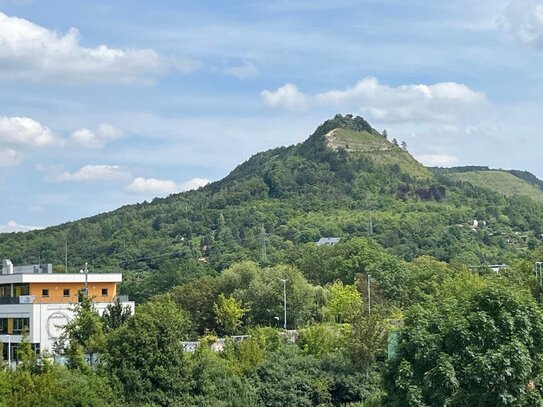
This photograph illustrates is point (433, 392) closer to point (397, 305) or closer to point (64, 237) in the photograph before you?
point (397, 305)

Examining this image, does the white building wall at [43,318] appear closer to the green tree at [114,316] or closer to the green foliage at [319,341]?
the green tree at [114,316]

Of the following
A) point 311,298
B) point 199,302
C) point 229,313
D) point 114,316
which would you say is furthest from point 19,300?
point 311,298

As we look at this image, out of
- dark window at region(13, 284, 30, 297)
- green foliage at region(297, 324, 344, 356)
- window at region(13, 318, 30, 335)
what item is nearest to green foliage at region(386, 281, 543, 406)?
green foliage at region(297, 324, 344, 356)

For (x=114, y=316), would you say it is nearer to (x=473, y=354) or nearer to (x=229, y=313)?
(x=229, y=313)

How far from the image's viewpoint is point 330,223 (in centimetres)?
13900

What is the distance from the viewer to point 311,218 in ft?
470

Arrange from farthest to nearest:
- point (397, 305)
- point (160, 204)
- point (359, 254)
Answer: point (160, 204), point (359, 254), point (397, 305)

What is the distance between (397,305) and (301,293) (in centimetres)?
979

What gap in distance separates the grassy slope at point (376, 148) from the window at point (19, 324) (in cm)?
12466

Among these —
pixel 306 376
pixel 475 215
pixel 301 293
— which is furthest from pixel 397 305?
pixel 475 215

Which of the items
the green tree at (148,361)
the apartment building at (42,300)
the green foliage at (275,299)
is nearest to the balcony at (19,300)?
the apartment building at (42,300)

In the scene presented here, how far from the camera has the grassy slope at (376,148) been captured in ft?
568

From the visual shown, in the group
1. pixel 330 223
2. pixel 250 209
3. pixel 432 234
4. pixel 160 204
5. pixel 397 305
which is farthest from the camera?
pixel 160 204

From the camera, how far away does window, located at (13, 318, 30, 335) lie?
4989 centimetres
